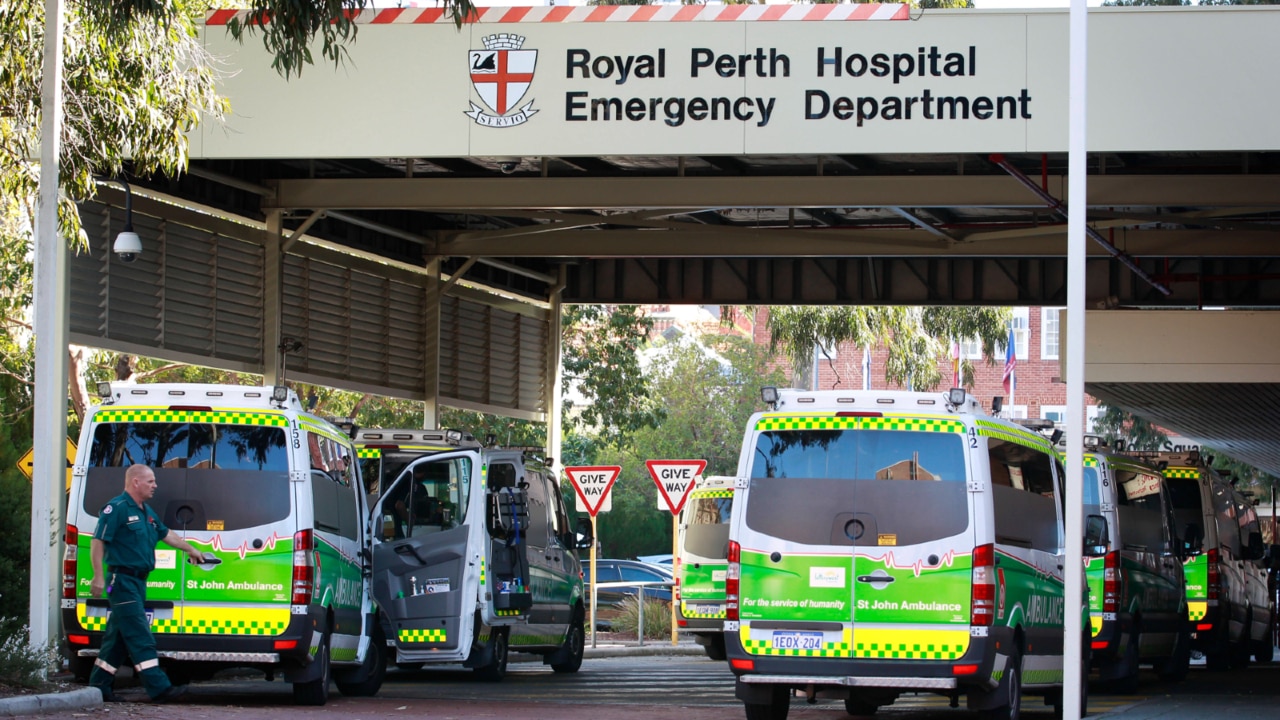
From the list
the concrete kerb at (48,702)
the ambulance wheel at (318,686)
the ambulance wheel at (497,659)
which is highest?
the concrete kerb at (48,702)

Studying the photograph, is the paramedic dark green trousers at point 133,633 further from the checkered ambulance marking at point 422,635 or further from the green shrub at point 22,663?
the checkered ambulance marking at point 422,635

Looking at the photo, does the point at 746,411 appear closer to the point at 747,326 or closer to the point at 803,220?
the point at 747,326

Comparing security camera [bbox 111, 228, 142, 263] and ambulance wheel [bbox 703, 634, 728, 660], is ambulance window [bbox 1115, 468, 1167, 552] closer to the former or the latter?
ambulance wheel [bbox 703, 634, 728, 660]

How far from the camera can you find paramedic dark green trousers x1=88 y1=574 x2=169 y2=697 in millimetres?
12758

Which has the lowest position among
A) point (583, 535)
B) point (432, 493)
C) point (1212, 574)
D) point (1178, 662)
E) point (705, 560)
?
point (1178, 662)

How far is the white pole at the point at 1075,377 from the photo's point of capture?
12.1 m

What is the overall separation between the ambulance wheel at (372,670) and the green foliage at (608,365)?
88.3ft

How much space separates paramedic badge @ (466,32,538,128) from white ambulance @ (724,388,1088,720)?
6.20 m

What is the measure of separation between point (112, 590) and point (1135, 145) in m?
10.6

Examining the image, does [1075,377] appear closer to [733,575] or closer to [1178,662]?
[733,575]

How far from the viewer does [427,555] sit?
16.7 metres

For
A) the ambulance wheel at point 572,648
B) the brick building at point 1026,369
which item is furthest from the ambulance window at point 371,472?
the brick building at point 1026,369

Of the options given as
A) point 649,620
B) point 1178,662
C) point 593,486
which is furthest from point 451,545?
point 649,620

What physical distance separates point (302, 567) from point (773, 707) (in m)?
3.80
